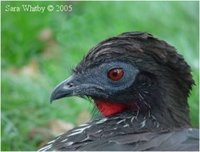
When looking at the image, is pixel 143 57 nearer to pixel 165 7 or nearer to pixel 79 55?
pixel 79 55

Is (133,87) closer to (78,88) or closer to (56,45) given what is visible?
(78,88)

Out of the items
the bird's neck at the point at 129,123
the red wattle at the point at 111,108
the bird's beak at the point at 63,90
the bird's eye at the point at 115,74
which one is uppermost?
the bird's eye at the point at 115,74

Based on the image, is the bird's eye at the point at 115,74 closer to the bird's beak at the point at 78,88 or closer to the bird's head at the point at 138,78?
the bird's head at the point at 138,78

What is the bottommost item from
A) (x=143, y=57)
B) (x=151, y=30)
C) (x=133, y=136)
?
(x=133, y=136)

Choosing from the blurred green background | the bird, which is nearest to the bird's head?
the bird

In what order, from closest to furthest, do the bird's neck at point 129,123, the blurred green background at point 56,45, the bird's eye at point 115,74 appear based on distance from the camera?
the bird's neck at point 129,123
the bird's eye at point 115,74
the blurred green background at point 56,45

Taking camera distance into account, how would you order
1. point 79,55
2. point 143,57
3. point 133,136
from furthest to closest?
point 79,55 → point 143,57 → point 133,136

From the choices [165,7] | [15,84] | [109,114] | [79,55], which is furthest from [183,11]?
[109,114]

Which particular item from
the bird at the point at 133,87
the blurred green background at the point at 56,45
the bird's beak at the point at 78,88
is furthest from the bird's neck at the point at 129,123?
the blurred green background at the point at 56,45
